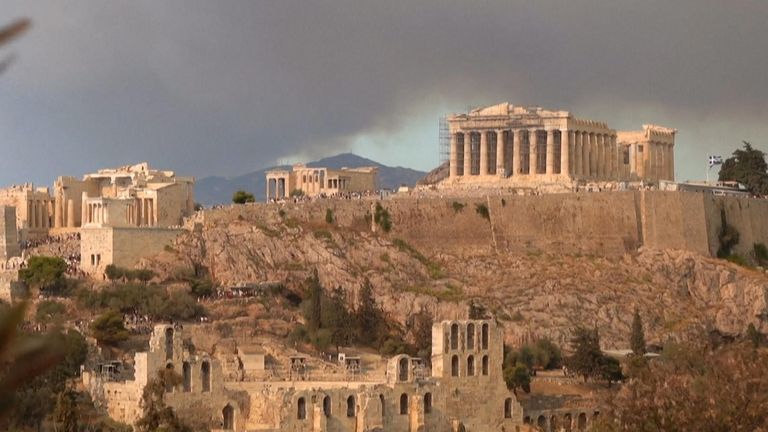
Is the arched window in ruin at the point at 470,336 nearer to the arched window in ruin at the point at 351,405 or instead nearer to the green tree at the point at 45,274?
the arched window in ruin at the point at 351,405

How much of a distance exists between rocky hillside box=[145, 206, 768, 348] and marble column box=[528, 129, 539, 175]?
318 inches

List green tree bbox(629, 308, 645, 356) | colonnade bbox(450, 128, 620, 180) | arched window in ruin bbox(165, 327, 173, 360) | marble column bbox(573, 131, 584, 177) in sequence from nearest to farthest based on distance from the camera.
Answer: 1. arched window in ruin bbox(165, 327, 173, 360)
2. green tree bbox(629, 308, 645, 356)
3. colonnade bbox(450, 128, 620, 180)
4. marble column bbox(573, 131, 584, 177)

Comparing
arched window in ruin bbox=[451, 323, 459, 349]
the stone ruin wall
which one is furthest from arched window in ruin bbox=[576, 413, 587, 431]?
the stone ruin wall

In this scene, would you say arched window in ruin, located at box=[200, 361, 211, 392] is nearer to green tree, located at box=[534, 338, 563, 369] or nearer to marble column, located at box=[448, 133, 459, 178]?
green tree, located at box=[534, 338, 563, 369]

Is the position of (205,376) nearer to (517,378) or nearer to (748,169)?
(517,378)

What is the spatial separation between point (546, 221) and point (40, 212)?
26.8 m

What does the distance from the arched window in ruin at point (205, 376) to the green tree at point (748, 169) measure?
6218 cm

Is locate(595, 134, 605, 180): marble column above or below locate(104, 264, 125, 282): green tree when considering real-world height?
above

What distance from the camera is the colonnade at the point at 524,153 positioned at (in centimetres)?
9312

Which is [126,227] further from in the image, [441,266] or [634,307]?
[634,307]

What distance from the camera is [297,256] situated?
252 feet

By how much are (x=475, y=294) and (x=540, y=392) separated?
14597 millimetres

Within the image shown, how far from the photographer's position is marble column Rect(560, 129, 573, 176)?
9288 cm

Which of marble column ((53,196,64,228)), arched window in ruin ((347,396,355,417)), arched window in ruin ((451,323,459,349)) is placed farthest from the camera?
marble column ((53,196,64,228))
